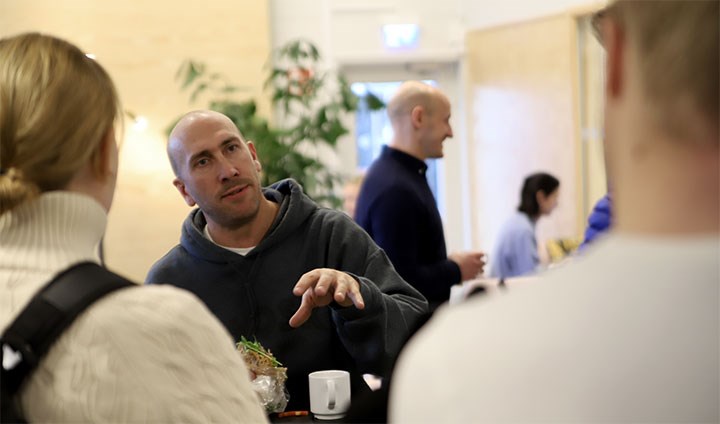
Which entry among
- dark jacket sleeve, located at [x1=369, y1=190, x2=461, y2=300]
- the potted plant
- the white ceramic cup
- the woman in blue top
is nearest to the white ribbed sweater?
the white ceramic cup

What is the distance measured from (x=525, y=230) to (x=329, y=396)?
4528mm

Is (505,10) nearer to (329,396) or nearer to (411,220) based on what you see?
(411,220)

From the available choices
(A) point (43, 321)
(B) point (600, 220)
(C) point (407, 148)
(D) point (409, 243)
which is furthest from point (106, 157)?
(C) point (407, 148)

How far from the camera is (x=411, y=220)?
13.3 feet

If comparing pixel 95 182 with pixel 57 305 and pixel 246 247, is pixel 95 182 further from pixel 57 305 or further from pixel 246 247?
pixel 246 247

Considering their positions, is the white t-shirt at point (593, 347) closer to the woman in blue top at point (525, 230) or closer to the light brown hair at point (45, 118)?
the light brown hair at point (45, 118)

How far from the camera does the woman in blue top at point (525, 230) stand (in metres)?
6.68

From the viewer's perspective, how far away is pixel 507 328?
81 cm

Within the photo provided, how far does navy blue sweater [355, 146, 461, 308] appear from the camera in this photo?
13.2 ft

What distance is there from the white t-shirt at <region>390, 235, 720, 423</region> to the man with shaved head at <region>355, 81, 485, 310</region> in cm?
317

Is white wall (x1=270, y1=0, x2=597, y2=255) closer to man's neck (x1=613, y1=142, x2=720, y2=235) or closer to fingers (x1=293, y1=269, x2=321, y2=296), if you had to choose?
fingers (x1=293, y1=269, x2=321, y2=296)

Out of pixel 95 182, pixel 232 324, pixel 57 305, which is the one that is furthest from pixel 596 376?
pixel 232 324

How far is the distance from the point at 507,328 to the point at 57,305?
2.18 feet

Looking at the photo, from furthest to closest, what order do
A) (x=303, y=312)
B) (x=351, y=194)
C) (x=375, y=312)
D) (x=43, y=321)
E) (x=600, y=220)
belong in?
(x=351, y=194), (x=600, y=220), (x=375, y=312), (x=303, y=312), (x=43, y=321)
